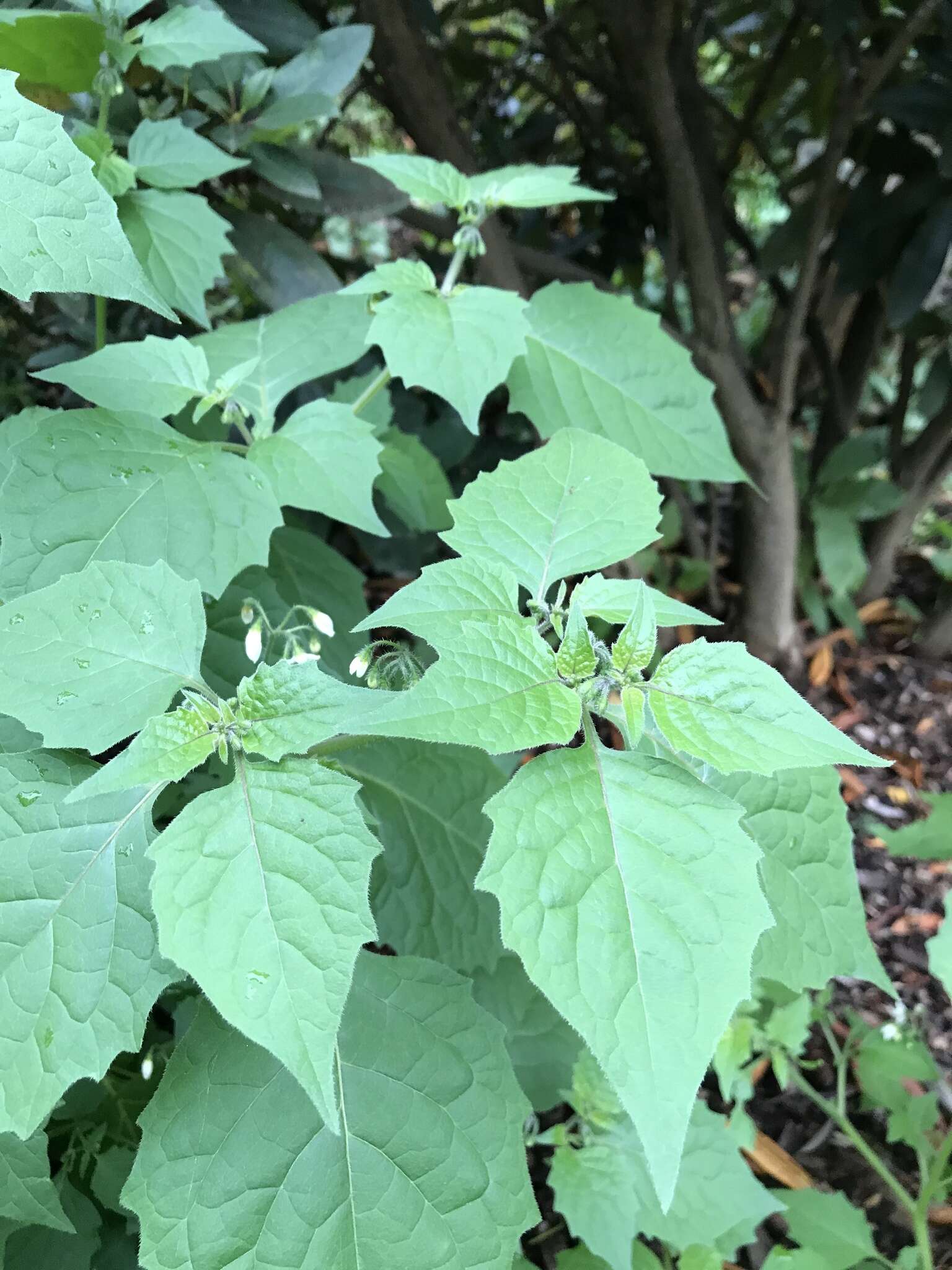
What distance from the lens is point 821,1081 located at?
1.72 metres

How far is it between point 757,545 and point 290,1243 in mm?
2112

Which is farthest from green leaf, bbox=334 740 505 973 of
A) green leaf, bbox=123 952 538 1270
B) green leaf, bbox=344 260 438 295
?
green leaf, bbox=344 260 438 295

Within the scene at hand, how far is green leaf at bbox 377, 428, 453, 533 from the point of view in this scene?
1388 mm

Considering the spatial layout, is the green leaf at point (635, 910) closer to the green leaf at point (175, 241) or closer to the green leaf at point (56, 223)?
the green leaf at point (56, 223)

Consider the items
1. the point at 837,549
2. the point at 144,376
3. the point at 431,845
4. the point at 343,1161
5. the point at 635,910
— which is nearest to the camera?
the point at 635,910

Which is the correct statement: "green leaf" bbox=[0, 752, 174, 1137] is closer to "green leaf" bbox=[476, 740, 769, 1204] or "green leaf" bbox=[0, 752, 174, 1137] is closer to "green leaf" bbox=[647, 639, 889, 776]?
"green leaf" bbox=[476, 740, 769, 1204]

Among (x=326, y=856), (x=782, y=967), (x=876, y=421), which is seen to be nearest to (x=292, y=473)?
(x=326, y=856)

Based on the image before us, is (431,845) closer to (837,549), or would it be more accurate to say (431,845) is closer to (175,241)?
(175,241)

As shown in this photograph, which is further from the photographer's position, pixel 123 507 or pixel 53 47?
pixel 53 47

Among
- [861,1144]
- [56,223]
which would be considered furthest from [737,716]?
[861,1144]

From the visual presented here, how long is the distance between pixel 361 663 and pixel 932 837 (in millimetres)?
1119

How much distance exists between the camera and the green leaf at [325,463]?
3.05ft

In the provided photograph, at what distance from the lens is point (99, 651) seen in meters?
0.73

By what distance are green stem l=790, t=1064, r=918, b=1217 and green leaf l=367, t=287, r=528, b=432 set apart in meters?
1.36
